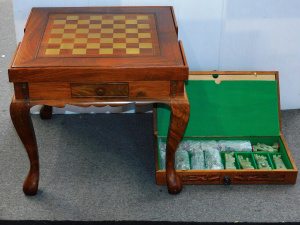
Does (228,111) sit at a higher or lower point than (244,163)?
higher

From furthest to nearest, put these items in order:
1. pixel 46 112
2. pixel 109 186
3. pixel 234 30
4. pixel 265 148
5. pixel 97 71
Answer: pixel 46 112 < pixel 234 30 < pixel 265 148 < pixel 109 186 < pixel 97 71

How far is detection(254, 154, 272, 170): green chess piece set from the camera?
2471mm

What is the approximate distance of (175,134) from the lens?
7.25 ft

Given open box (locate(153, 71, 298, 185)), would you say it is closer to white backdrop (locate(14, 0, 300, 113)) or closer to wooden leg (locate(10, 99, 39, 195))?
white backdrop (locate(14, 0, 300, 113))

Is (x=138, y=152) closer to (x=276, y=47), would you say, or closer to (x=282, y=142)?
(x=282, y=142)

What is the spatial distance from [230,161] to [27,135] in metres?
1.01

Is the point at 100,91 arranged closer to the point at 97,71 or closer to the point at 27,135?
the point at 97,71

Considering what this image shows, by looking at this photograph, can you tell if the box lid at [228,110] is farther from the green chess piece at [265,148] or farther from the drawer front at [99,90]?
the drawer front at [99,90]

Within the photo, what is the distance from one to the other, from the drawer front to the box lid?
60cm


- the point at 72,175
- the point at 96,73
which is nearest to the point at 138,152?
the point at 72,175

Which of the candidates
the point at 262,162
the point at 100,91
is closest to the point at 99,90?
the point at 100,91

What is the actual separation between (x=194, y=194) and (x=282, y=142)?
578 millimetres

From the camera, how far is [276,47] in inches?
110

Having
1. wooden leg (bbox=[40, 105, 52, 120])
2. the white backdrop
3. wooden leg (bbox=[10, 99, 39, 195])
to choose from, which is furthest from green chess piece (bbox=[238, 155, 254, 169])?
wooden leg (bbox=[40, 105, 52, 120])
